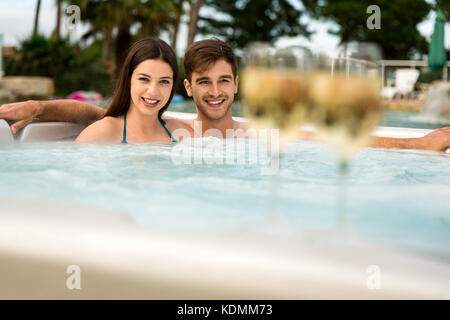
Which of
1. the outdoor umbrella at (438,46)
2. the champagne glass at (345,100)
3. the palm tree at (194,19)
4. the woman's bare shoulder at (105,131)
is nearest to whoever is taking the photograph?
the champagne glass at (345,100)

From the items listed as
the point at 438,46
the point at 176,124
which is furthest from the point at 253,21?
the point at 176,124

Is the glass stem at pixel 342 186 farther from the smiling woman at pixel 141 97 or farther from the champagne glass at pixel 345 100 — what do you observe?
the smiling woman at pixel 141 97

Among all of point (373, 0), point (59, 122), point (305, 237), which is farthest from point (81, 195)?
point (373, 0)

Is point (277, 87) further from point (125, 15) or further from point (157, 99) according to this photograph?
point (125, 15)

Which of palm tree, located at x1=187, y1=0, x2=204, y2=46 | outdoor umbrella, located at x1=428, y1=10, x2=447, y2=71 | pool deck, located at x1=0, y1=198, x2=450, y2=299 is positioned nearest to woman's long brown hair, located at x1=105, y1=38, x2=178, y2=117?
pool deck, located at x1=0, y1=198, x2=450, y2=299

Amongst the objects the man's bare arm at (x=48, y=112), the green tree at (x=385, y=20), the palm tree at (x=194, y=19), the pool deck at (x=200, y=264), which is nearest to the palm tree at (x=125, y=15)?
the palm tree at (x=194, y=19)

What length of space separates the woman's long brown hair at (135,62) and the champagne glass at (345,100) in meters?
1.55

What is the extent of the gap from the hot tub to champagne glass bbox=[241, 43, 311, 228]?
0.14 meters

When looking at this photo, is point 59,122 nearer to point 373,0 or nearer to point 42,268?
point 42,268

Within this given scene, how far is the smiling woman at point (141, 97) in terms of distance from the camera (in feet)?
7.09

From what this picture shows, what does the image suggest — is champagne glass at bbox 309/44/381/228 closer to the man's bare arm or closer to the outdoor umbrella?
the man's bare arm

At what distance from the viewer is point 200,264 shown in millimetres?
713

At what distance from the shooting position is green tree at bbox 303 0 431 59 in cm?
2055

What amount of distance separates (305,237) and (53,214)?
44cm
